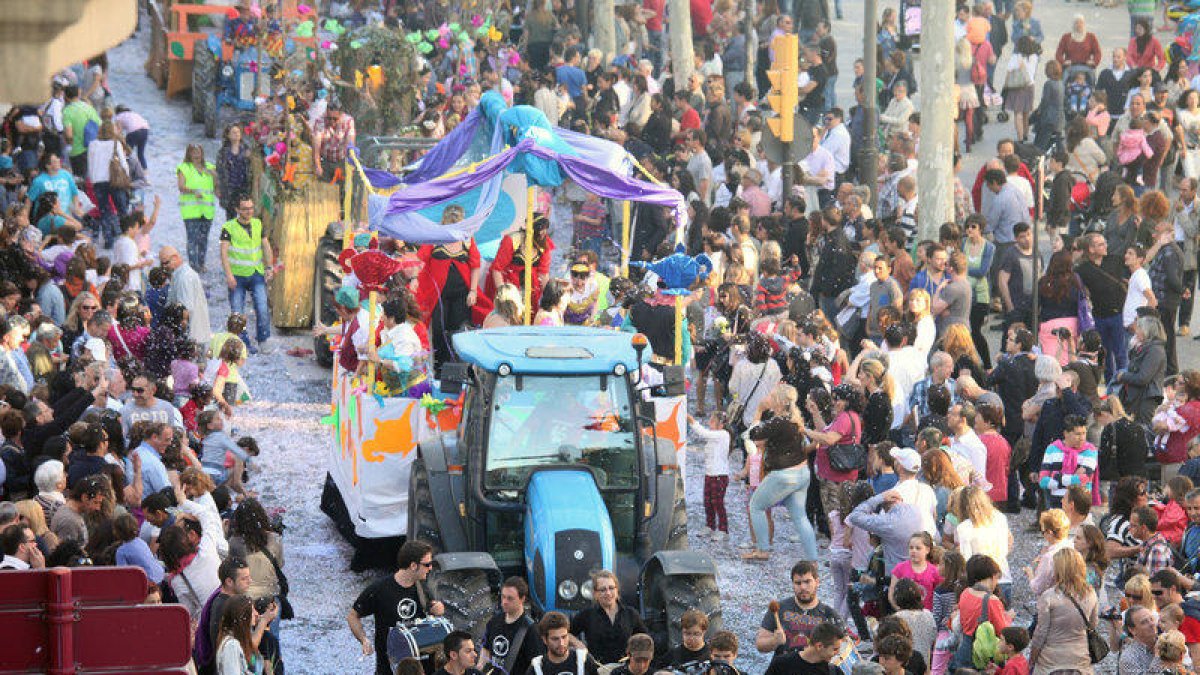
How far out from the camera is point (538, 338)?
42.7ft

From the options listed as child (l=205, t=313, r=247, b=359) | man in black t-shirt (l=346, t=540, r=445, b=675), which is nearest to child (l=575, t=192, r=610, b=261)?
child (l=205, t=313, r=247, b=359)

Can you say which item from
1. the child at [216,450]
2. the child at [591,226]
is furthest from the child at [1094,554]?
the child at [591,226]

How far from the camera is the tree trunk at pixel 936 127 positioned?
70.1 ft

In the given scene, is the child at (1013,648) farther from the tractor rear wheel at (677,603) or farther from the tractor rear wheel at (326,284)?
the tractor rear wheel at (326,284)

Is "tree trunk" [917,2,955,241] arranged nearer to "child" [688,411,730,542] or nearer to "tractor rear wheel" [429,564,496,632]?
"child" [688,411,730,542]

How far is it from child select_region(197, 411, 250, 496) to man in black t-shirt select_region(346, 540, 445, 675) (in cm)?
340

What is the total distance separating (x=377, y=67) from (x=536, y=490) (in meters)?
12.3

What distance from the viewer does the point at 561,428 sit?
12188 mm

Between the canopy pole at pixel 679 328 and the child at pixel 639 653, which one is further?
the canopy pole at pixel 679 328

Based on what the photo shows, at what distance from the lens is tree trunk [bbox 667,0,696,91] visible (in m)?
29.5

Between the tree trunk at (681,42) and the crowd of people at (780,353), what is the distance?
1.91m

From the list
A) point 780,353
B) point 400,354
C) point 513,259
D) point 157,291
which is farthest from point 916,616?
point 157,291

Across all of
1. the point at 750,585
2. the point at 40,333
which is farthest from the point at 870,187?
the point at 40,333

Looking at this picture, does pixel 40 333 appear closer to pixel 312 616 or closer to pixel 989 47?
pixel 312 616
